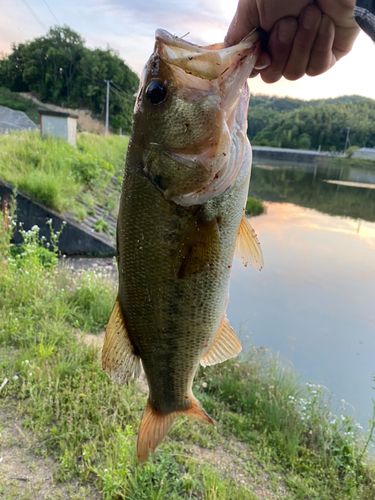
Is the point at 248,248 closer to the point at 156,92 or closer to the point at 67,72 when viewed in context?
the point at 156,92

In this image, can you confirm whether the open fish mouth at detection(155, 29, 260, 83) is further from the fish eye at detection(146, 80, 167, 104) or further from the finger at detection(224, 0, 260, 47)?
the finger at detection(224, 0, 260, 47)

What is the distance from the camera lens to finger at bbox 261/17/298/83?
51.9 inches

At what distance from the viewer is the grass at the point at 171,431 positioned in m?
2.54

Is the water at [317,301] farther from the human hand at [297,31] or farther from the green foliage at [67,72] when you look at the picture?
the green foliage at [67,72]

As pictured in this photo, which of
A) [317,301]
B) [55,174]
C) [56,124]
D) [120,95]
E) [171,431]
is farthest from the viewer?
[120,95]

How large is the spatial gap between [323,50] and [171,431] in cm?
318

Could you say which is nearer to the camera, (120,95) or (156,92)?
(156,92)

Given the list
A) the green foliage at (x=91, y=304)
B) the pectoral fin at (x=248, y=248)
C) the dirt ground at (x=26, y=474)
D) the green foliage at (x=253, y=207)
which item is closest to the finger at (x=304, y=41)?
the pectoral fin at (x=248, y=248)

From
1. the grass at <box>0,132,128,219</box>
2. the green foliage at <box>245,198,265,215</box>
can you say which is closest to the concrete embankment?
the green foliage at <box>245,198,265,215</box>

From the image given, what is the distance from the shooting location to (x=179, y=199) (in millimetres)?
1249

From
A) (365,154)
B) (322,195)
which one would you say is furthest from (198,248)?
(365,154)

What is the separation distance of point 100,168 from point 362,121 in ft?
197

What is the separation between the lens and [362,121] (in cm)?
5662

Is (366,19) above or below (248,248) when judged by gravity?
above
